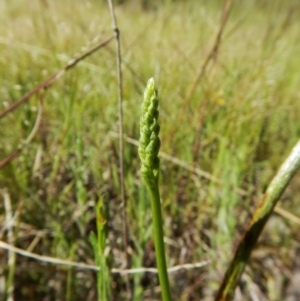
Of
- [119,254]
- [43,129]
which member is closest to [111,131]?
[43,129]

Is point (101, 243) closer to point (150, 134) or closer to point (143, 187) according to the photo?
point (150, 134)


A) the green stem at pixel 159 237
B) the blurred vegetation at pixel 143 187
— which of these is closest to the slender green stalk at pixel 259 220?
the green stem at pixel 159 237

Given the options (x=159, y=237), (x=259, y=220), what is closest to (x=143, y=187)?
(x=259, y=220)

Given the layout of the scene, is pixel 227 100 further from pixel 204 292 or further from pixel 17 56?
pixel 17 56

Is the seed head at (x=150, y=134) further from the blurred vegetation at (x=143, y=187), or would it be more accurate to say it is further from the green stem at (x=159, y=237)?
the blurred vegetation at (x=143, y=187)

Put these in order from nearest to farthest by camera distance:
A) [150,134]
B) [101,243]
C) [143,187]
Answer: [150,134] < [101,243] < [143,187]

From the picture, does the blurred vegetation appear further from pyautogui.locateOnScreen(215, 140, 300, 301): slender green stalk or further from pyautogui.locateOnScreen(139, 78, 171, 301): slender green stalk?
pyautogui.locateOnScreen(139, 78, 171, 301): slender green stalk

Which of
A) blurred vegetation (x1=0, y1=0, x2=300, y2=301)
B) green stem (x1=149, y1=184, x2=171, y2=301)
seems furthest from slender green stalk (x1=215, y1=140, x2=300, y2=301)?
blurred vegetation (x1=0, y1=0, x2=300, y2=301)

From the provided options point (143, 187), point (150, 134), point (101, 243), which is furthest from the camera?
point (143, 187)

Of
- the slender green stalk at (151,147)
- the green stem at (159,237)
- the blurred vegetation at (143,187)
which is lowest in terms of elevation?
the green stem at (159,237)
